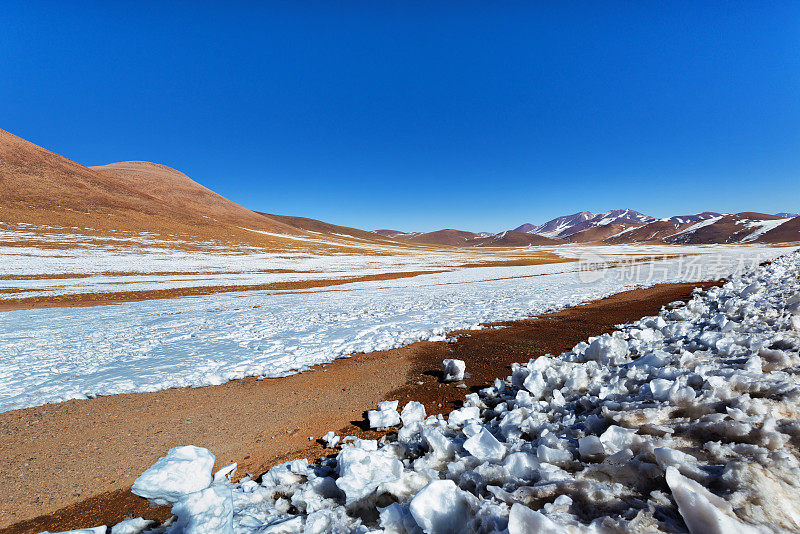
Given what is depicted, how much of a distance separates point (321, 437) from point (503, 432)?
2.70 m

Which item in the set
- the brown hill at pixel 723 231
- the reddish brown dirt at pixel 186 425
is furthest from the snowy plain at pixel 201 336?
the brown hill at pixel 723 231

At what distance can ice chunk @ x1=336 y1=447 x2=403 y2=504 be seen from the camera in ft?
9.78

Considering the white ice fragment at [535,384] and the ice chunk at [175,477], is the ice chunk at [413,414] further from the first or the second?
the ice chunk at [175,477]

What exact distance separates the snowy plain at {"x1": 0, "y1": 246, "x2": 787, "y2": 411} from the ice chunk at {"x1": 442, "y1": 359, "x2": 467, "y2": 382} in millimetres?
2883

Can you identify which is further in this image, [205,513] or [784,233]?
[784,233]

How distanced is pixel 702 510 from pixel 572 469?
3.28ft

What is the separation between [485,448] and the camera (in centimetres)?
333

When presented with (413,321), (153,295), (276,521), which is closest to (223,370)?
(276,521)

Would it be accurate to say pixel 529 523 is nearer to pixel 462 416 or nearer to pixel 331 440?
pixel 462 416

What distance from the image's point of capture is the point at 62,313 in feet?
51.0

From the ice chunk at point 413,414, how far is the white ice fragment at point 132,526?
9.66ft

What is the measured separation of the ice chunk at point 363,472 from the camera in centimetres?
298

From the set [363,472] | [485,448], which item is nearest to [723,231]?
[485,448]

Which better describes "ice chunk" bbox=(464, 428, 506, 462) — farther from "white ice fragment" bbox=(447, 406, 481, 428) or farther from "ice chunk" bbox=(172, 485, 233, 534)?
"ice chunk" bbox=(172, 485, 233, 534)
